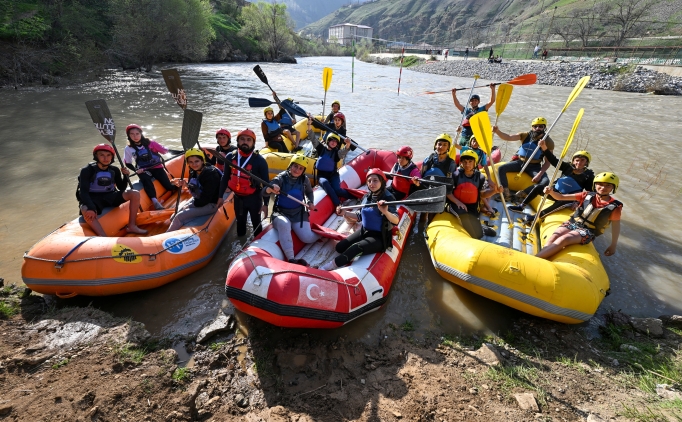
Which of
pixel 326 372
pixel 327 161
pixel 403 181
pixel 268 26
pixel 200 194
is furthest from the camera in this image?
pixel 268 26

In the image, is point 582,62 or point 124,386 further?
point 582,62

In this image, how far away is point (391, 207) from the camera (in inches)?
153

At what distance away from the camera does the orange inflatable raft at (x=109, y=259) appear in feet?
10.4

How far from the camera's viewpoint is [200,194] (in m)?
4.37

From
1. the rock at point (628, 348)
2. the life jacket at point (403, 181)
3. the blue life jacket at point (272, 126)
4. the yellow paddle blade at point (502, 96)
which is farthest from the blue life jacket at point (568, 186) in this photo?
the blue life jacket at point (272, 126)

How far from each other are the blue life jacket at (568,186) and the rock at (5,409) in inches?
234

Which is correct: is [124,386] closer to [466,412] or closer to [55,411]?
[55,411]

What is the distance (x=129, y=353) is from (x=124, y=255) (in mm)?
1124

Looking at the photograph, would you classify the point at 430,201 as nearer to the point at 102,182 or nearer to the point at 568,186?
the point at 568,186

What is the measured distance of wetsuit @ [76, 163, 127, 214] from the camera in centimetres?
383

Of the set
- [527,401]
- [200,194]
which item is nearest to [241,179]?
[200,194]

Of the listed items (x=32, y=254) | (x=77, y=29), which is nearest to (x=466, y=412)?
(x=32, y=254)

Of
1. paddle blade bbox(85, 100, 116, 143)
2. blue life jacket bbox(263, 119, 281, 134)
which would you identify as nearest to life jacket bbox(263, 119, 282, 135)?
blue life jacket bbox(263, 119, 281, 134)

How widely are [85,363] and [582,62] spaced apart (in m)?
32.0
